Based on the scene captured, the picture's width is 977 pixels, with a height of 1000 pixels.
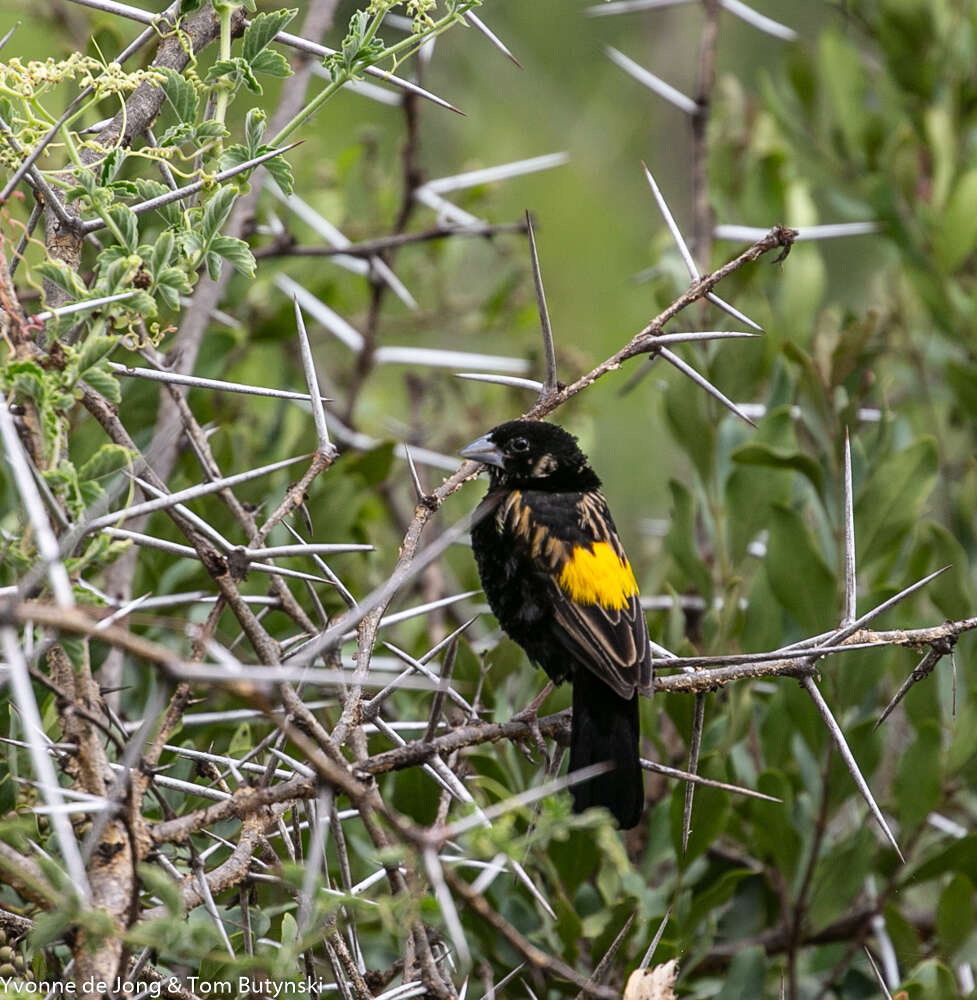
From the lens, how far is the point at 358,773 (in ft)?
6.79

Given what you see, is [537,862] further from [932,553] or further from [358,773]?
[932,553]

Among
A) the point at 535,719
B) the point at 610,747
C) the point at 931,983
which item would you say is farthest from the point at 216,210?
the point at 931,983

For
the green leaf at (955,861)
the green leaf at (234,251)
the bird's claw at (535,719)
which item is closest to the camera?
the green leaf at (234,251)

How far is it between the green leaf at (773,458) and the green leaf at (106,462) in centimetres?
219

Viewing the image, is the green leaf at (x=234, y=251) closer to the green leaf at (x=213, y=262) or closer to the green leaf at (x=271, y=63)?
the green leaf at (x=213, y=262)

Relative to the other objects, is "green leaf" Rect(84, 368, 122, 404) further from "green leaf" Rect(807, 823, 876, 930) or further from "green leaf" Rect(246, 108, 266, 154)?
"green leaf" Rect(807, 823, 876, 930)

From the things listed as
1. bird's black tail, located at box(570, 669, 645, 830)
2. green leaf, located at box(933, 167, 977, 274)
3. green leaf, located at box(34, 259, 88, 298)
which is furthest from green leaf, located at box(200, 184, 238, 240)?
green leaf, located at box(933, 167, 977, 274)

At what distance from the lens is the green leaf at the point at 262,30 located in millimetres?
2076

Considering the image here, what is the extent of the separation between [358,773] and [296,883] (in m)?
0.53

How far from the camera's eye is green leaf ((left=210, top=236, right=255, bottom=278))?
1995 millimetres

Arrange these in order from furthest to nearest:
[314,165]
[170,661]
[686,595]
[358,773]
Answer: [314,165], [686,595], [358,773], [170,661]

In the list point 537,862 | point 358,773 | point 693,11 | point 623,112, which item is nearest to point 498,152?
point 623,112

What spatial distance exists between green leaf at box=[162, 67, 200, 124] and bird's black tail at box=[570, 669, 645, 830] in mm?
1663

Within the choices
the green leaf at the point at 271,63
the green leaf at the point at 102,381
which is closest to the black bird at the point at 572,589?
the green leaf at the point at 271,63
